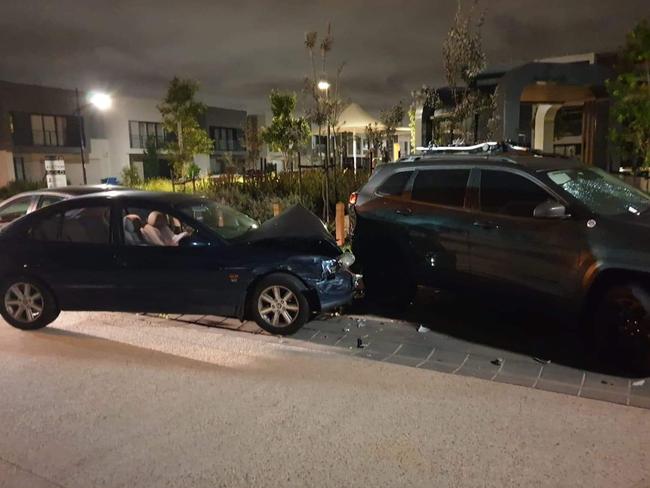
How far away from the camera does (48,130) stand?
144 feet

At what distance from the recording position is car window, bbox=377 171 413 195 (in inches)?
276

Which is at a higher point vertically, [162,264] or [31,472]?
[162,264]

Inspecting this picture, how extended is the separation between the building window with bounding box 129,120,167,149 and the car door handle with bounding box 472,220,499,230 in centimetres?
4594

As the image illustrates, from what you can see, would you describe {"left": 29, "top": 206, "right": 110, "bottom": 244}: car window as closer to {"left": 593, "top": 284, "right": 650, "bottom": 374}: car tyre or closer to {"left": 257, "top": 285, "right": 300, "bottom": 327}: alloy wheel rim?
{"left": 257, "top": 285, "right": 300, "bottom": 327}: alloy wheel rim

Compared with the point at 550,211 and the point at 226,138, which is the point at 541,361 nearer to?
the point at 550,211

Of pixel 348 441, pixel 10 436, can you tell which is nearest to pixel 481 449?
pixel 348 441

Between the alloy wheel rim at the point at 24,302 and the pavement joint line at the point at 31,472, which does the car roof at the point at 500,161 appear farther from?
the pavement joint line at the point at 31,472

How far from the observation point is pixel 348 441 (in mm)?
3986

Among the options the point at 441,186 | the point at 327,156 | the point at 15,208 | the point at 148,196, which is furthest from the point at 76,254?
the point at 327,156

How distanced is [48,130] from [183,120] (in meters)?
20.8

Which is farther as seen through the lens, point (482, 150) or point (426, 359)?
point (482, 150)

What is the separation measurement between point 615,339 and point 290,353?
10.1ft

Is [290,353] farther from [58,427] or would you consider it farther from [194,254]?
[58,427]

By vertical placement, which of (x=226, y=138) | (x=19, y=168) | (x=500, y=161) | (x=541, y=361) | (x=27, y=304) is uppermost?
(x=226, y=138)
